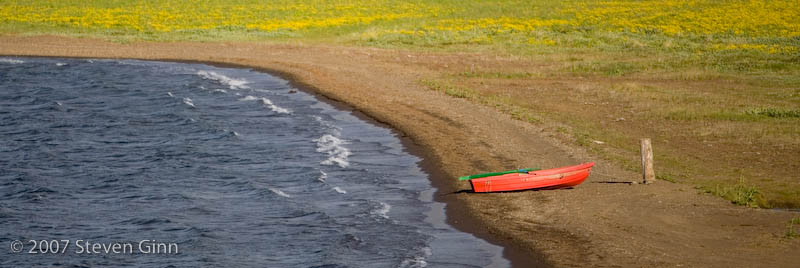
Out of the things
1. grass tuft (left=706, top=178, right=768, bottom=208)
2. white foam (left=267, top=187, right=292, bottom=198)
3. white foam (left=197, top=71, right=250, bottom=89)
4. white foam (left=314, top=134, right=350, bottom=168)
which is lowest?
white foam (left=197, top=71, right=250, bottom=89)

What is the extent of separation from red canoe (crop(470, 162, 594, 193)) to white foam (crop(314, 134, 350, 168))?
21.4 ft

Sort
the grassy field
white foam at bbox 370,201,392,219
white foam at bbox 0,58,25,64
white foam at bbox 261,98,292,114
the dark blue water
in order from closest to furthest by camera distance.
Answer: the dark blue water
white foam at bbox 370,201,392,219
the grassy field
white foam at bbox 261,98,292,114
white foam at bbox 0,58,25,64

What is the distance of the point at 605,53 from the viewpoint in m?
58.4

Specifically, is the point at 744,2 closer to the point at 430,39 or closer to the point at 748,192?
the point at 430,39

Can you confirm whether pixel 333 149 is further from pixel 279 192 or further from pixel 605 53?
pixel 605 53

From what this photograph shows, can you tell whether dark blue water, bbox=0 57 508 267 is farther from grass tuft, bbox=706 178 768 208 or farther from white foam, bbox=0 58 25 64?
white foam, bbox=0 58 25 64

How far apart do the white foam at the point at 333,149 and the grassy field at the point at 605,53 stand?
7639 mm

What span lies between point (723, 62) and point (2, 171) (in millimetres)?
38605

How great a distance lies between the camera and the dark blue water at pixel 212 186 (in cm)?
2089

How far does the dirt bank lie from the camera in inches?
778

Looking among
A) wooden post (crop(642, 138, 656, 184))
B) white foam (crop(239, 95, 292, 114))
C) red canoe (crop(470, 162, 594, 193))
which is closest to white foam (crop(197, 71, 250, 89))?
white foam (crop(239, 95, 292, 114))

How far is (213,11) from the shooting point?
87.4m

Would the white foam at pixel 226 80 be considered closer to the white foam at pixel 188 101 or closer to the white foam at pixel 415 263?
the white foam at pixel 188 101

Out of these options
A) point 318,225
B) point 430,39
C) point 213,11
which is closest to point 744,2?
point 430,39
